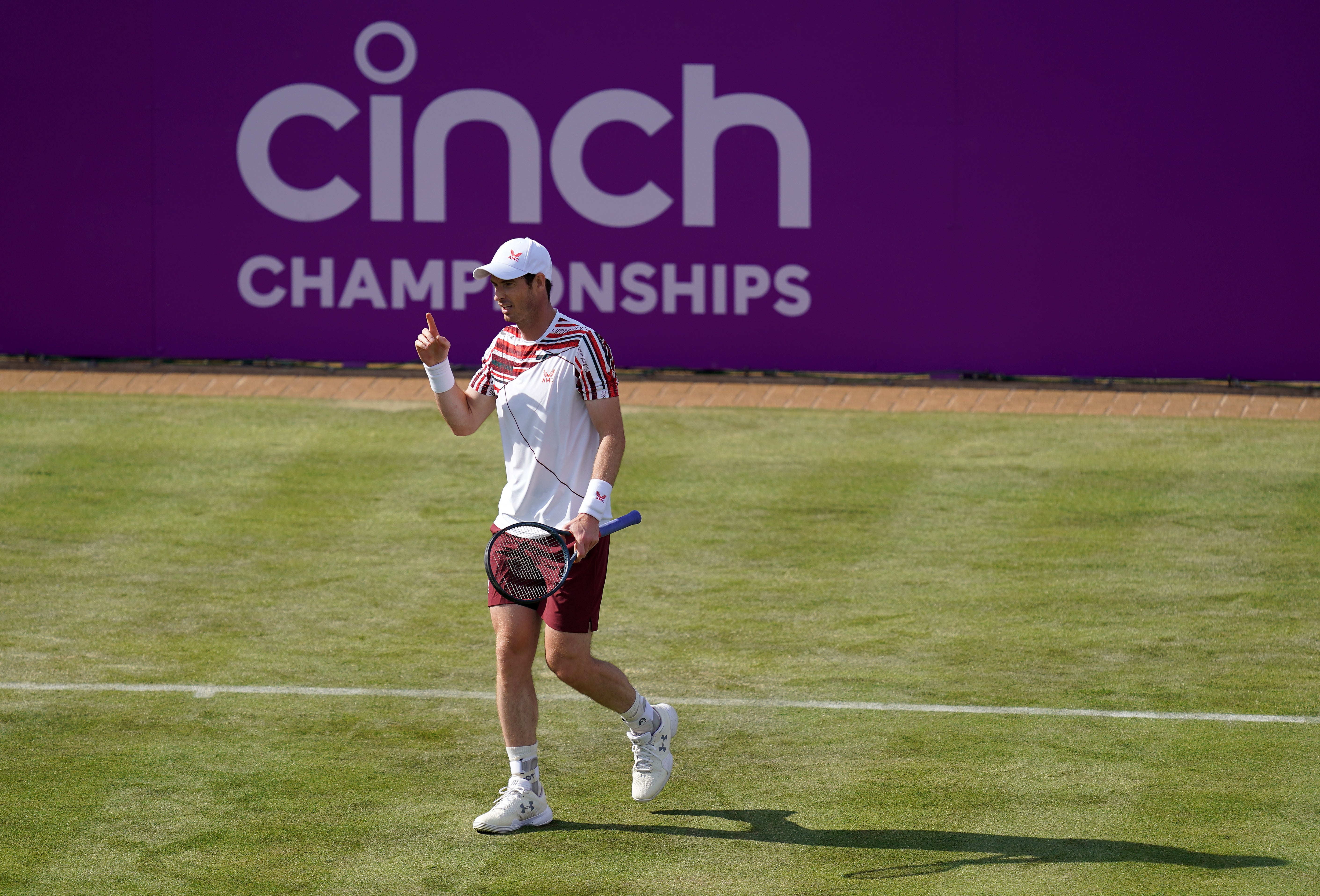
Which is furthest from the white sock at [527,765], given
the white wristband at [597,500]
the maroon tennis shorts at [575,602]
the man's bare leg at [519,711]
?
the white wristband at [597,500]

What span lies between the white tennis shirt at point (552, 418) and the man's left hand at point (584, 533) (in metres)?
0.13

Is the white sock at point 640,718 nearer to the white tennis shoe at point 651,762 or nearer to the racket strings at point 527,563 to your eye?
the white tennis shoe at point 651,762

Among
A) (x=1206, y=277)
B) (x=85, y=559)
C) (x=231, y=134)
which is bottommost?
(x=85, y=559)

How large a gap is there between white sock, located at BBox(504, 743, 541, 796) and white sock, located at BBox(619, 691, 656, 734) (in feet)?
1.17

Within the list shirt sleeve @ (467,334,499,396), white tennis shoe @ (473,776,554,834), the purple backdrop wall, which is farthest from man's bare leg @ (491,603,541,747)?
the purple backdrop wall

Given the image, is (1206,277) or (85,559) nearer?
(85,559)

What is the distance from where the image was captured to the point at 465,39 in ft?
49.2

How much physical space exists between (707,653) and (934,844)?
2.49 meters

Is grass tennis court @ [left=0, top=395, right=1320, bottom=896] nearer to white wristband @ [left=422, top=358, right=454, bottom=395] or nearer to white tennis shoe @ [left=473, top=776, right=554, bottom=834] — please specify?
white tennis shoe @ [left=473, top=776, right=554, bottom=834]

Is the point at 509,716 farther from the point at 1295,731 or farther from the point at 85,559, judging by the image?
the point at 85,559

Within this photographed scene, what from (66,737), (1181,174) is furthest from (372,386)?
(66,737)

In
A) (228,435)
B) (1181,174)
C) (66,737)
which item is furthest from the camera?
(1181,174)

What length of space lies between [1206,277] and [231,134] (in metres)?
7.80

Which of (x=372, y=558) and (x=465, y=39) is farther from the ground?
(x=465, y=39)
